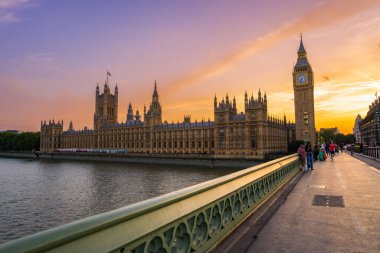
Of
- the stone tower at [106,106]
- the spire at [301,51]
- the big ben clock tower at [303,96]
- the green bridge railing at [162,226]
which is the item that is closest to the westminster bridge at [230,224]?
the green bridge railing at [162,226]

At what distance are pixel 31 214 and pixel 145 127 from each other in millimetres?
96862

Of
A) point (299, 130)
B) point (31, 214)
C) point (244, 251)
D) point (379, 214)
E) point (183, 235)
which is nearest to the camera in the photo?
point (183, 235)

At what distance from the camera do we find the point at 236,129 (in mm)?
91625

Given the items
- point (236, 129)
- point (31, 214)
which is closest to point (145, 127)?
point (236, 129)

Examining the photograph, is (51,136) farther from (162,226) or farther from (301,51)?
(162,226)

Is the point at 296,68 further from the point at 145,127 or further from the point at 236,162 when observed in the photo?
the point at 145,127

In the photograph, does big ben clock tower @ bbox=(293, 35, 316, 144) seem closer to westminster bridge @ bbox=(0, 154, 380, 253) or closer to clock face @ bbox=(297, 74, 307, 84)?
clock face @ bbox=(297, 74, 307, 84)

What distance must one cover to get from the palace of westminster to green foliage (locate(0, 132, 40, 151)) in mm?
6919

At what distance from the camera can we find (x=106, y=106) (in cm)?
15150

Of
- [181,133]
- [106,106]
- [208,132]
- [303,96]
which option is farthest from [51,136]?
[303,96]

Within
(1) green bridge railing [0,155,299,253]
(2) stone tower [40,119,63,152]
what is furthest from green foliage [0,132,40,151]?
(1) green bridge railing [0,155,299,253]

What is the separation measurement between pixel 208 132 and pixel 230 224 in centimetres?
9634

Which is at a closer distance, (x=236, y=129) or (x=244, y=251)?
(x=244, y=251)

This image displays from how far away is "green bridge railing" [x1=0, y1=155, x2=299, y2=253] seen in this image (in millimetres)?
1936
